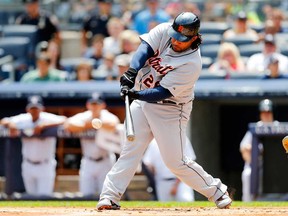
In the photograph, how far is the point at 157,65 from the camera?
7.01m

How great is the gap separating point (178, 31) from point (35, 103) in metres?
5.15

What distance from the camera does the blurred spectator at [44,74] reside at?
12.8 m

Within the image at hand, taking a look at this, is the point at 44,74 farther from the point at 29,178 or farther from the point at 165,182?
the point at 165,182

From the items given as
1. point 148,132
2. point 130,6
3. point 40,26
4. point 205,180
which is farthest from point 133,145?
point 130,6

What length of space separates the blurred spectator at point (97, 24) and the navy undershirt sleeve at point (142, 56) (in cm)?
778

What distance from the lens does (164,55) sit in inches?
276

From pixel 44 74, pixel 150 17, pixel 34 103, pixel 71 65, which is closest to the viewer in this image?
pixel 34 103

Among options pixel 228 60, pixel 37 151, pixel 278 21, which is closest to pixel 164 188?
pixel 37 151

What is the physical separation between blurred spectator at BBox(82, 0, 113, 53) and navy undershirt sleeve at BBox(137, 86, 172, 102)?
793cm

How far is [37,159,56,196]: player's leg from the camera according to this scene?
38.3ft

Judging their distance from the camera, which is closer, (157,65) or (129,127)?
(129,127)

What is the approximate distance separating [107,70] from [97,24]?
199 centimetres

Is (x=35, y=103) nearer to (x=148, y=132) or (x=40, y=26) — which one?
(x=40, y=26)

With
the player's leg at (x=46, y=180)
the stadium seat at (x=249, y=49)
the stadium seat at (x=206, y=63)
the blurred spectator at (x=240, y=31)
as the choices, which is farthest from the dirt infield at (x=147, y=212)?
the blurred spectator at (x=240, y=31)
